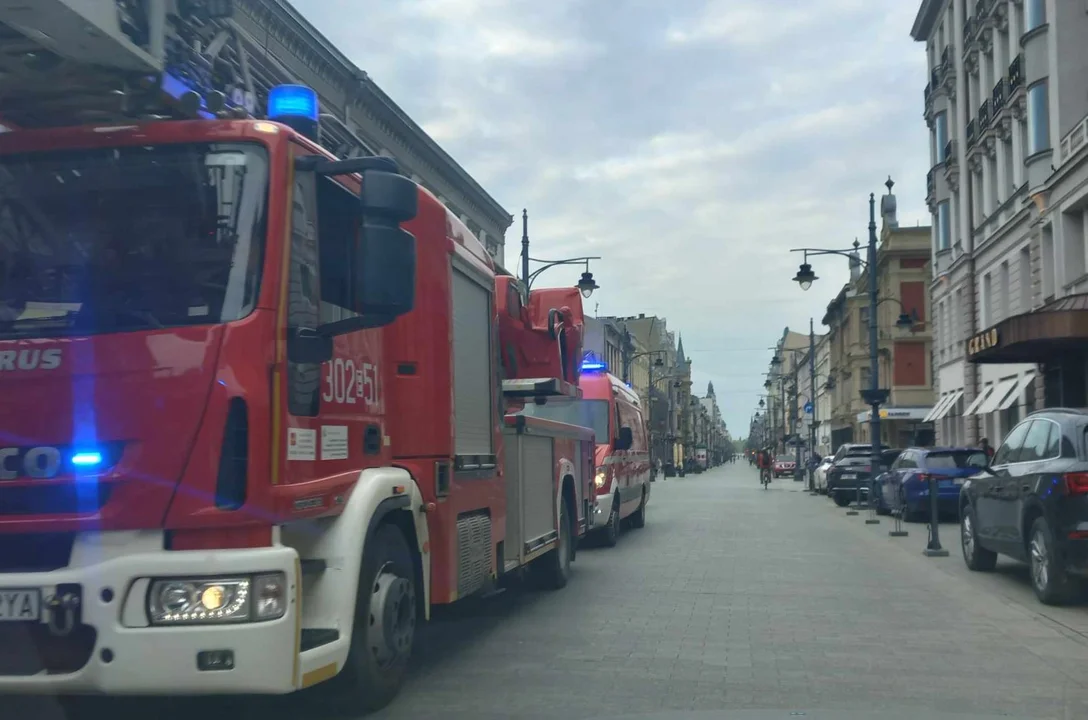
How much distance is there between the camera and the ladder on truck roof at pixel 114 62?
4695 mm

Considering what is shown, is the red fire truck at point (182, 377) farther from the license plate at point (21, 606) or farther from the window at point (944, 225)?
the window at point (944, 225)

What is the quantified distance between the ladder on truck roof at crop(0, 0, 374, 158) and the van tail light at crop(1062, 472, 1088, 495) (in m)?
7.43

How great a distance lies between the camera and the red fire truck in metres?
4.50

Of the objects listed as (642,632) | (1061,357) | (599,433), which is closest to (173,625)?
(642,632)

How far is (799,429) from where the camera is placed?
10981cm

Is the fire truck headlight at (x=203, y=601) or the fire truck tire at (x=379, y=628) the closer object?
the fire truck headlight at (x=203, y=601)

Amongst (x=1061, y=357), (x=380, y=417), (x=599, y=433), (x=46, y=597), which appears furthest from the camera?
(x=1061, y=357)

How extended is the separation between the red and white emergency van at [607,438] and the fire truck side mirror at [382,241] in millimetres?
9284

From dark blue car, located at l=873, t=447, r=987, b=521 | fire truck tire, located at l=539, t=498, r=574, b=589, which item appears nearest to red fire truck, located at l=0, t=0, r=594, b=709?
fire truck tire, located at l=539, t=498, r=574, b=589

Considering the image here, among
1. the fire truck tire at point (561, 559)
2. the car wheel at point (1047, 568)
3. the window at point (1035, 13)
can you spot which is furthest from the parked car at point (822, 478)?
the car wheel at point (1047, 568)

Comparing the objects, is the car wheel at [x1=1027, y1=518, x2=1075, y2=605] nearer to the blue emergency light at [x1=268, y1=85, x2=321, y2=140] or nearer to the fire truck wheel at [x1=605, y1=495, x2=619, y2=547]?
the fire truck wheel at [x1=605, y1=495, x2=619, y2=547]

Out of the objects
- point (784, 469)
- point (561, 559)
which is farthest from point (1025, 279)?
point (784, 469)

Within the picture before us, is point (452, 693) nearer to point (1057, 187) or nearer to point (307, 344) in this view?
point (307, 344)

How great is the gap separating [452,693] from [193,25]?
3953 mm
